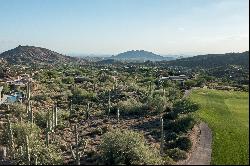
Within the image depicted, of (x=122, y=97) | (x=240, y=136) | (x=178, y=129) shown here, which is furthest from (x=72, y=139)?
(x=122, y=97)

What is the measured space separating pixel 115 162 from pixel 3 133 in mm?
10398

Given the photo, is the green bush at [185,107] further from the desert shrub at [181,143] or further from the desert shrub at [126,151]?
the desert shrub at [126,151]

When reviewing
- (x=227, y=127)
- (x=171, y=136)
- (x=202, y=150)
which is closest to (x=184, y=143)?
(x=202, y=150)

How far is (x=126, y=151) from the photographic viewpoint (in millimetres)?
22734

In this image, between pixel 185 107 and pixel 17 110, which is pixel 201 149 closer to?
pixel 185 107

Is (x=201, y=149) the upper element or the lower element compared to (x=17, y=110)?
lower

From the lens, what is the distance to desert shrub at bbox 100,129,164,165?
21.7m

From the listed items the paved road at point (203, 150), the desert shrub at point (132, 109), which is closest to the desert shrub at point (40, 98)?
the desert shrub at point (132, 109)

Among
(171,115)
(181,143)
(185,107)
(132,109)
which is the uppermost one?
(185,107)

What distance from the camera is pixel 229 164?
20.1m

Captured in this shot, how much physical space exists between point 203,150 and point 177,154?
5.94 feet

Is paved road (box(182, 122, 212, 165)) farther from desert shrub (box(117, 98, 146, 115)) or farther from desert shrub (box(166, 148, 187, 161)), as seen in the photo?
desert shrub (box(117, 98, 146, 115))

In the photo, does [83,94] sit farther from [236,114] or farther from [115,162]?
[115,162]

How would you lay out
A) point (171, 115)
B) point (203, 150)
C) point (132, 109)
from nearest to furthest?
point (203, 150)
point (171, 115)
point (132, 109)
